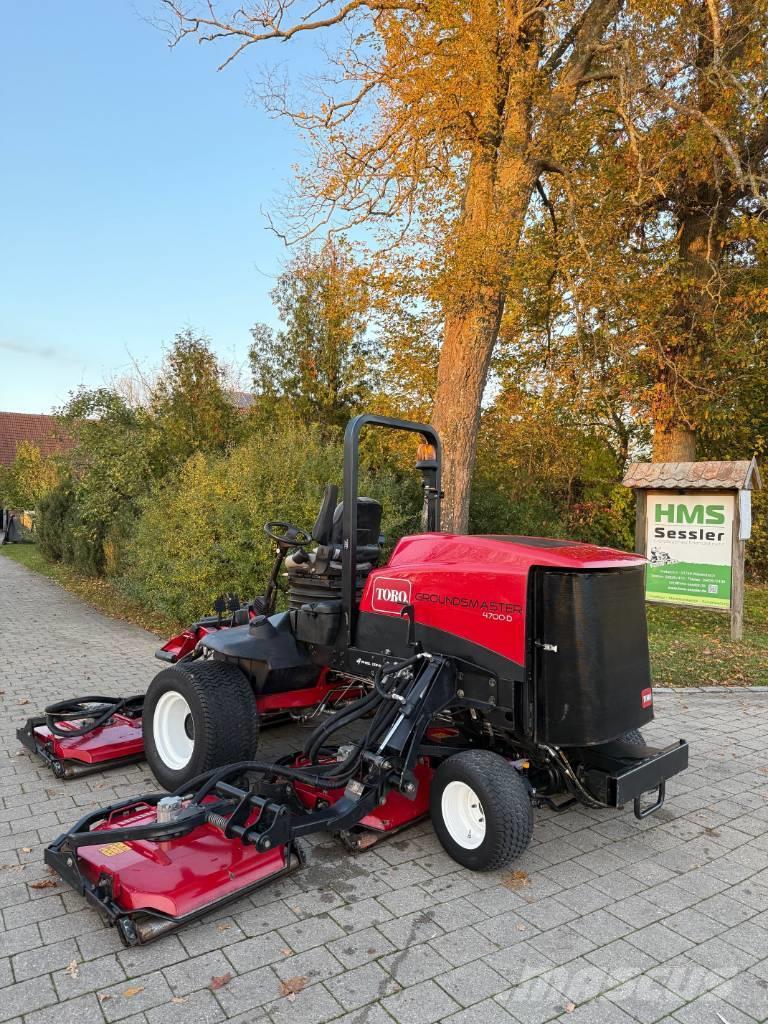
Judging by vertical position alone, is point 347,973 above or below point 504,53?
below

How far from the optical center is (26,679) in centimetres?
667

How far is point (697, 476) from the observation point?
27.7ft

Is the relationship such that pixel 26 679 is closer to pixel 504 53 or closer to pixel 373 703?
pixel 373 703

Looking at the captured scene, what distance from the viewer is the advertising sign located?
832 centimetres

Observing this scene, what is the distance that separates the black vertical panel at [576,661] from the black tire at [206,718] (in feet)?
5.10

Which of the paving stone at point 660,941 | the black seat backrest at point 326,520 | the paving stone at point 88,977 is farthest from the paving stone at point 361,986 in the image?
the black seat backrest at point 326,520

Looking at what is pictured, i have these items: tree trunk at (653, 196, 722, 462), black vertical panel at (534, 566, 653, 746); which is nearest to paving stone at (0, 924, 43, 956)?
black vertical panel at (534, 566, 653, 746)

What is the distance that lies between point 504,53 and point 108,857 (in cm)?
855

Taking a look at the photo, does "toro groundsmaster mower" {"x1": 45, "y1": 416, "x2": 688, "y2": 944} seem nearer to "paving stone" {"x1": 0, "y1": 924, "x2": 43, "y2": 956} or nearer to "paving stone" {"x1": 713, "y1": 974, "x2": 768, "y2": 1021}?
"paving stone" {"x1": 0, "y1": 924, "x2": 43, "y2": 956}

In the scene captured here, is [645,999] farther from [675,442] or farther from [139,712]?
[675,442]

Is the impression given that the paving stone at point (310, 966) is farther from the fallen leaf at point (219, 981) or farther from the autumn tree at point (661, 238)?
the autumn tree at point (661, 238)

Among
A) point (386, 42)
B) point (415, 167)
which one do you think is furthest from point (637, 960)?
point (386, 42)

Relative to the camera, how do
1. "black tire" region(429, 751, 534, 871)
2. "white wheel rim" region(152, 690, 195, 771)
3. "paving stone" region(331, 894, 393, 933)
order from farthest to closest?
"white wheel rim" region(152, 690, 195, 771)
"black tire" region(429, 751, 534, 871)
"paving stone" region(331, 894, 393, 933)

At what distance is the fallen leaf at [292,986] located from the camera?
2.35 m
